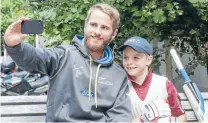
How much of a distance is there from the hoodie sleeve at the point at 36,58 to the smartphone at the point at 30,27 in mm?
79

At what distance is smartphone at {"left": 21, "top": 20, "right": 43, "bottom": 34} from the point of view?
7.35ft

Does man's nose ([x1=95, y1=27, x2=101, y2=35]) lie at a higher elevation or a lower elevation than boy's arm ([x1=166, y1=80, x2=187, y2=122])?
higher

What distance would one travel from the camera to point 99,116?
8.23 ft

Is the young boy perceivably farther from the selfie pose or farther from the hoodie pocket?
the hoodie pocket

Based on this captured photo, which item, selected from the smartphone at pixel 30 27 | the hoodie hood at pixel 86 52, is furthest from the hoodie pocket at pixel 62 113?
the smartphone at pixel 30 27

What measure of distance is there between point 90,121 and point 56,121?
0.68 feet

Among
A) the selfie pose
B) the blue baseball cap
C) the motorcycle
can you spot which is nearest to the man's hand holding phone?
the selfie pose

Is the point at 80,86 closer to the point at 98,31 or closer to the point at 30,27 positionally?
the point at 98,31

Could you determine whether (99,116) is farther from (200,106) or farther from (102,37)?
(200,106)

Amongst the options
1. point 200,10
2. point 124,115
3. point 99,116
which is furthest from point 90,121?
point 200,10

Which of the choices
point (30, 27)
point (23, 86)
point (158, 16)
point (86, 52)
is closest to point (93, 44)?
point (86, 52)

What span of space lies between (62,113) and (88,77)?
276mm

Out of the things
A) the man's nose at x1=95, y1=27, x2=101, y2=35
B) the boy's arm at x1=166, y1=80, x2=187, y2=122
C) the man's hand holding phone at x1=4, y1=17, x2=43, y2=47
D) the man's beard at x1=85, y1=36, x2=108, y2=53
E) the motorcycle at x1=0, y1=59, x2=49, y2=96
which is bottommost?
the motorcycle at x1=0, y1=59, x2=49, y2=96

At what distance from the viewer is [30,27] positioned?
2271 mm
